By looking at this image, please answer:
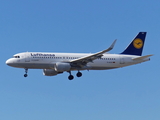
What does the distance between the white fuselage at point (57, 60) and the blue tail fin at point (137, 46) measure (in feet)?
5.65

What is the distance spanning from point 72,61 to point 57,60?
254 centimetres

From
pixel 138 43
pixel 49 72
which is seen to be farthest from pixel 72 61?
pixel 138 43

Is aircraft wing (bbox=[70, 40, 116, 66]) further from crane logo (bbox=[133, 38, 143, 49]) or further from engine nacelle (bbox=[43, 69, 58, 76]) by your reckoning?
crane logo (bbox=[133, 38, 143, 49])

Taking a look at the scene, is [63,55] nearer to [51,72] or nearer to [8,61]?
[51,72]

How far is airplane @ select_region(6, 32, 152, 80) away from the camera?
69750mm

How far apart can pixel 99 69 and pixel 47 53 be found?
9662 millimetres

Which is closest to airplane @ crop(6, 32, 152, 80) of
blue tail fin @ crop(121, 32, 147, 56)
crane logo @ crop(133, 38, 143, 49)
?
blue tail fin @ crop(121, 32, 147, 56)

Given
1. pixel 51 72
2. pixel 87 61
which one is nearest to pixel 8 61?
pixel 51 72

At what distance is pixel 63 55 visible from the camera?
72312 millimetres

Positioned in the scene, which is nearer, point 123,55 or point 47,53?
point 47,53

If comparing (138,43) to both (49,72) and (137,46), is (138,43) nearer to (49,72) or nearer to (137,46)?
(137,46)

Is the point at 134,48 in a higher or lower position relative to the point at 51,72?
higher

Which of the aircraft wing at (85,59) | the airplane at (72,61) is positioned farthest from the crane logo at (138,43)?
the aircraft wing at (85,59)

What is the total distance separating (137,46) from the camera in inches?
3127
